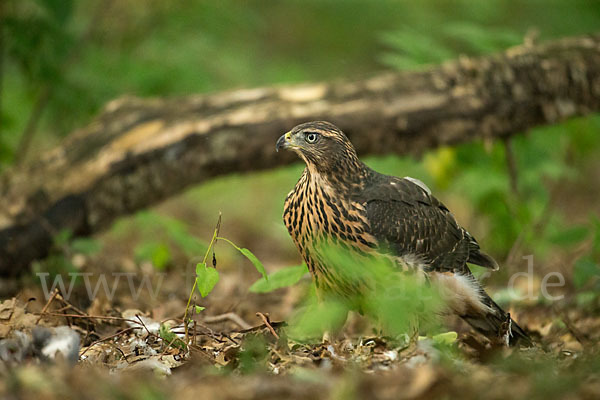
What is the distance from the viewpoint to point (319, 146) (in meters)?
3.99

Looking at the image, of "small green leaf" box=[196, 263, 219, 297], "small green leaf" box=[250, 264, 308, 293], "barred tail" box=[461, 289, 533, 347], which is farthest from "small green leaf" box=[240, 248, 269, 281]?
"barred tail" box=[461, 289, 533, 347]

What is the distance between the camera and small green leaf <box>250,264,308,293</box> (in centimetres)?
400

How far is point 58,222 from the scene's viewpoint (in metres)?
5.27

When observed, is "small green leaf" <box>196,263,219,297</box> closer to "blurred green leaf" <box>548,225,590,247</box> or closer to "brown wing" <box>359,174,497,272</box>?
"brown wing" <box>359,174,497,272</box>

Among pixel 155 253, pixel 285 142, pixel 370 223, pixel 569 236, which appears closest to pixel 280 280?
pixel 370 223

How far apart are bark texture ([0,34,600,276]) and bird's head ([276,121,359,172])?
4.53ft

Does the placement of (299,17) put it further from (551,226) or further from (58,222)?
(58,222)

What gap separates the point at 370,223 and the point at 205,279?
3.60 ft

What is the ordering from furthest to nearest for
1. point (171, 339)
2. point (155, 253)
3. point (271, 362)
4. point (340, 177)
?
point (155, 253) < point (340, 177) < point (171, 339) < point (271, 362)

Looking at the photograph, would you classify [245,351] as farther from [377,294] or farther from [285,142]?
[285,142]

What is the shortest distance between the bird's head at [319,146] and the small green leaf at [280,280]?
2.11 ft

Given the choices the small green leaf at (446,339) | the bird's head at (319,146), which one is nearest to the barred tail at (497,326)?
the small green leaf at (446,339)

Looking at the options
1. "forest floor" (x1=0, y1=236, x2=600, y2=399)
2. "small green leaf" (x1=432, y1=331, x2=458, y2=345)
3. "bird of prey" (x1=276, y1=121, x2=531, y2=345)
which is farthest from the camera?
"bird of prey" (x1=276, y1=121, x2=531, y2=345)

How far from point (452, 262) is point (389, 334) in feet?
2.67
